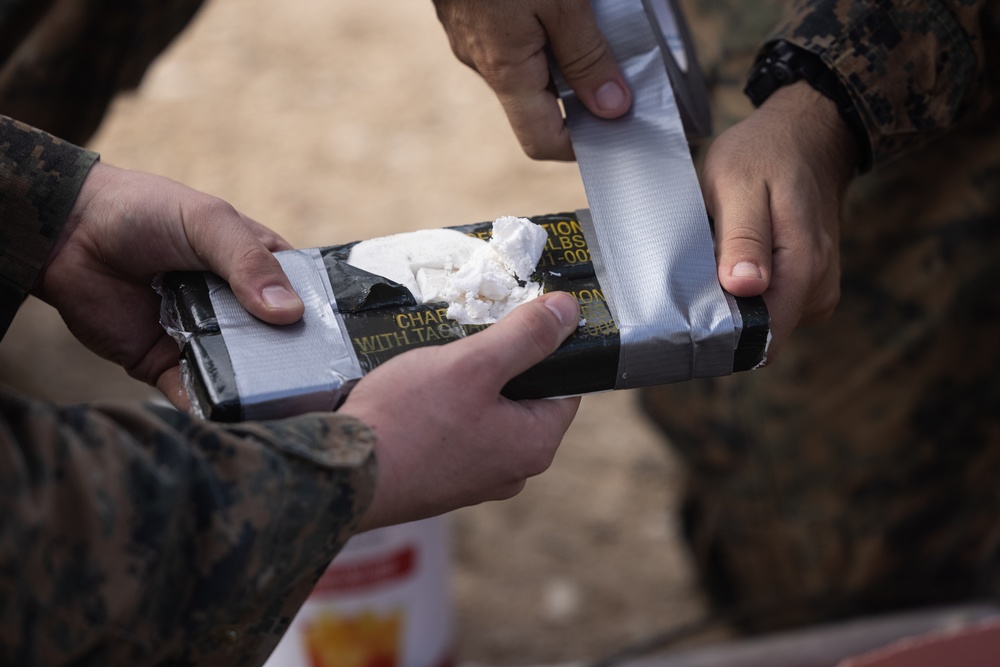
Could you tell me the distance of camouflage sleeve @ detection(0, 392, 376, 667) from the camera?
0.70 metres

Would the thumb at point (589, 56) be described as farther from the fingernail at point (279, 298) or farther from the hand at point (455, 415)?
the fingernail at point (279, 298)

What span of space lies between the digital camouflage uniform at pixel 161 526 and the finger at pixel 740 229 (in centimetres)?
42

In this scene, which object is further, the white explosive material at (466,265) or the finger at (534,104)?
the finger at (534,104)

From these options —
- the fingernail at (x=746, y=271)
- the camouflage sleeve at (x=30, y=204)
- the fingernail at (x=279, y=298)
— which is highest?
the camouflage sleeve at (x=30, y=204)

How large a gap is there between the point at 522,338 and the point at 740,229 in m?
0.32

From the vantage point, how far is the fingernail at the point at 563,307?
0.94 m

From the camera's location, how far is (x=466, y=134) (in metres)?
3.35

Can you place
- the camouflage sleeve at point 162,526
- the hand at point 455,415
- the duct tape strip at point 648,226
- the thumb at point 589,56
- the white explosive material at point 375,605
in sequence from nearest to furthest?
1. the camouflage sleeve at point 162,526
2. the hand at point 455,415
3. the duct tape strip at point 648,226
4. the thumb at point 589,56
5. the white explosive material at point 375,605

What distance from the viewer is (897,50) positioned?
123 centimetres

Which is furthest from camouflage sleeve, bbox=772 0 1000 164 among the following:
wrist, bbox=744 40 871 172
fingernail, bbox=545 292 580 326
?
fingernail, bbox=545 292 580 326

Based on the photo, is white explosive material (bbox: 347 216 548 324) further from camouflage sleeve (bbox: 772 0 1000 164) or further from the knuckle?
camouflage sleeve (bbox: 772 0 1000 164)

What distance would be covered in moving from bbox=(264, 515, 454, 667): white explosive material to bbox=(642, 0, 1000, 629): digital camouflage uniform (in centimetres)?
61

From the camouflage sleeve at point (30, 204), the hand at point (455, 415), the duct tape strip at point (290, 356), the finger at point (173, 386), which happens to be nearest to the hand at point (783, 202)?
the hand at point (455, 415)

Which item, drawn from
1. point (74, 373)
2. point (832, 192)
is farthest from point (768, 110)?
point (74, 373)
